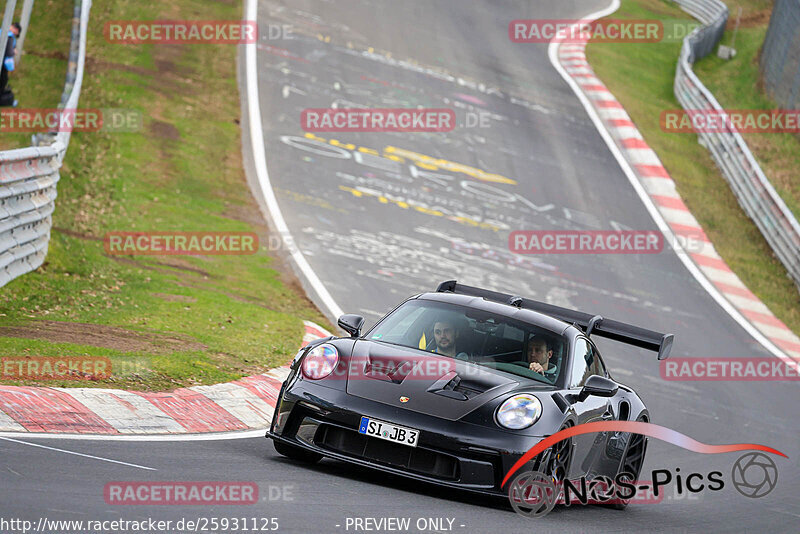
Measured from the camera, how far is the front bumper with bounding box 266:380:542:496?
22.8 feet

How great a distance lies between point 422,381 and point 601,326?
7.58 ft

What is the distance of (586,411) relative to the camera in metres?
7.90

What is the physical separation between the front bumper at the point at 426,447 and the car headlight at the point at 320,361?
347mm

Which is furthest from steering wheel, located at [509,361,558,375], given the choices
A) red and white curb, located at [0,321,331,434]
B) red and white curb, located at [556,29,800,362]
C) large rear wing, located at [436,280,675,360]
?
red and white curb, located at [556,29,800,362]

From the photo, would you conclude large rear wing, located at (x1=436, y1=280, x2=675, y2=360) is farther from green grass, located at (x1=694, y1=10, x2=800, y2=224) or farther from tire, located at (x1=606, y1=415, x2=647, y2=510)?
green grass, located at (x1=694, y1=10, x2=800, y2=224)

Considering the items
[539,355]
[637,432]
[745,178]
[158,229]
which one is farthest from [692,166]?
[539,355]

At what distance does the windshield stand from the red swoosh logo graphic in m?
0.51

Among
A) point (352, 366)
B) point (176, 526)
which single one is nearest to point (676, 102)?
point (352, 366)

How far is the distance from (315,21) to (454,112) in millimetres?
6275

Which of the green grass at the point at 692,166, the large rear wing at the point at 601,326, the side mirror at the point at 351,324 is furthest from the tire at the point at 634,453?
the green grass at the point at 692,166

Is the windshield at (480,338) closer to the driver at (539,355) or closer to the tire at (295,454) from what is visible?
the driver at (539,355)

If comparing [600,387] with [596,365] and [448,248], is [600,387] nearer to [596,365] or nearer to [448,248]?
[596,365]

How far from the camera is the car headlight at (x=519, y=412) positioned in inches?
281

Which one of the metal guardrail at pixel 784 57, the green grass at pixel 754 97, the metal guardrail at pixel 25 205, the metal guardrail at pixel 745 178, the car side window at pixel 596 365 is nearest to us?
the car side window at pixel 596 365
